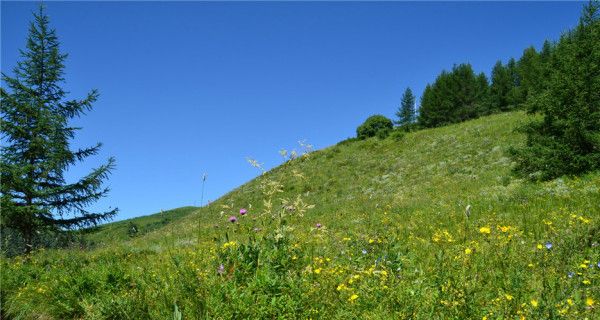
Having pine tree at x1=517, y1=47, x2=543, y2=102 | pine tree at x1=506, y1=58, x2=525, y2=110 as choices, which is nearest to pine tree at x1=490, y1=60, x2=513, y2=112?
pine tree at x1=506, y1=58, x2=525, y2=110

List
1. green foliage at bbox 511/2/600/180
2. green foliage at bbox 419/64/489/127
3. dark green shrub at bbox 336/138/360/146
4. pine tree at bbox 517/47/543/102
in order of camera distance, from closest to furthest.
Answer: green foliage at bbox 511/2/600/180
pine tree at bbox 517/47/543/102
dark green shrub at bbox 336/138/360/146
green foliage at bbox 419/64/489/127

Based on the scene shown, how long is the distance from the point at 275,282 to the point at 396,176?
23.0 m

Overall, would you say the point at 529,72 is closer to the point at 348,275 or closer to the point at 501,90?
the point at 501,90

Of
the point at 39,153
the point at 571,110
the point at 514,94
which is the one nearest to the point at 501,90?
the point at 514,94

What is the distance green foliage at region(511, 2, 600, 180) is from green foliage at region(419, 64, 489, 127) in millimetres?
49246

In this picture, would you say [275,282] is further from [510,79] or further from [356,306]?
[510,79]

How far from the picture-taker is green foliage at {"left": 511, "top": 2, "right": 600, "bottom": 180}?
13320mm

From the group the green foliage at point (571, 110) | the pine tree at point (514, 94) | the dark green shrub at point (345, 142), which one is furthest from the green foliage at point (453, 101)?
the green foliage at point (571, 110)

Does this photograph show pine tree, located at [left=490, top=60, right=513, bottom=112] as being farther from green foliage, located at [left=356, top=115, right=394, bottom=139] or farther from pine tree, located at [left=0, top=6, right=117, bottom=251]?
pine tree, located at [left=0, top=6, right=117, bottom=251]

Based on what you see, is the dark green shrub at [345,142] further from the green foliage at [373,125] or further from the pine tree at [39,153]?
→ the pine tree at [39,153]

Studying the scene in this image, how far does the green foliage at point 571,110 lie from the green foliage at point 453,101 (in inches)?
1939

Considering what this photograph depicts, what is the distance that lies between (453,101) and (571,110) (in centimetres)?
5300

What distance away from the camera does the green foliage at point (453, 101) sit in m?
63.0

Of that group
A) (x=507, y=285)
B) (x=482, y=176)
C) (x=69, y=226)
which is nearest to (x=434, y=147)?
(x=482, y=176)
